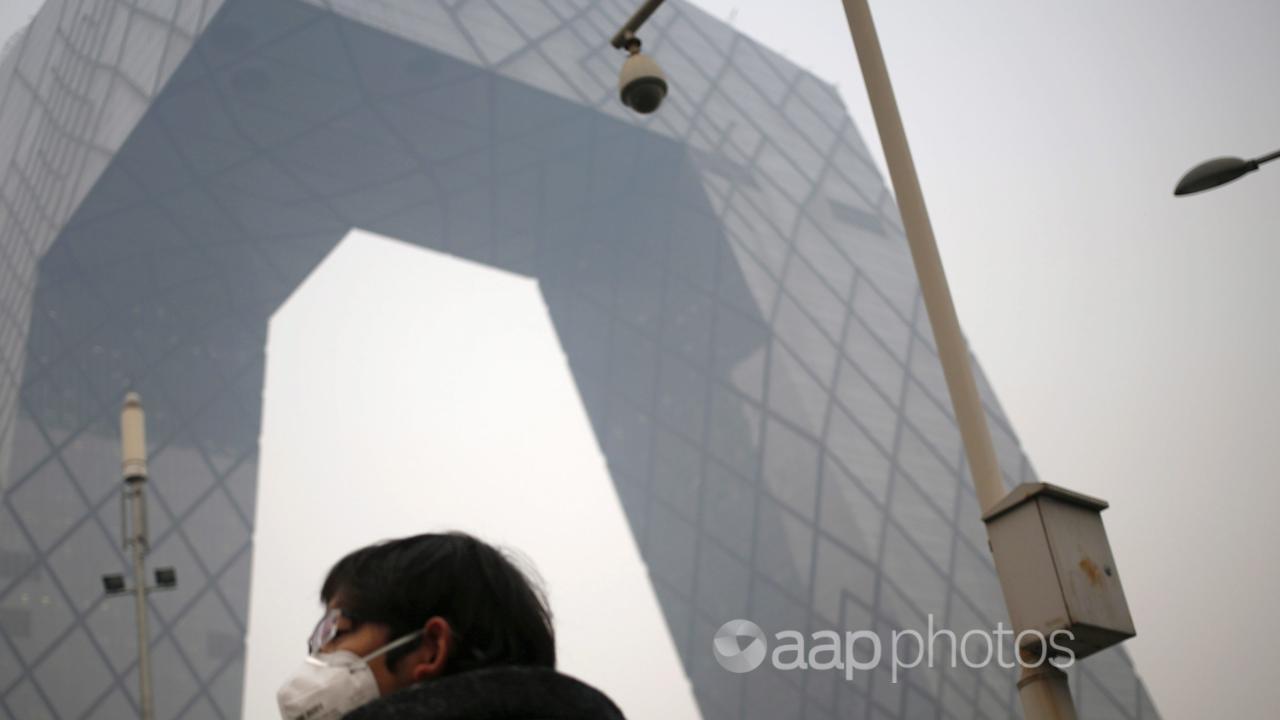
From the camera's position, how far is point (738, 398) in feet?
85.6

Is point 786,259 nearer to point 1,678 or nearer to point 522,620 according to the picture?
point 1,678

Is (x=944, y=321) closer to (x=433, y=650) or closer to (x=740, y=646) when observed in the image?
(x=433, y=650)

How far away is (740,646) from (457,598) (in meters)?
25.6

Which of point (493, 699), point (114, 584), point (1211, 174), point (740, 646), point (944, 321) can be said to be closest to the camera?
point (493, 699)

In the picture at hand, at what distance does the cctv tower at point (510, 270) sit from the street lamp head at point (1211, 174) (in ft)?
54.6

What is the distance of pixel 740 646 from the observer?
88.9 feet

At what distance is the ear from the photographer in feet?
7.00

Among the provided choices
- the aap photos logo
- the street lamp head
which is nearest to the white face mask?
the street lamp head

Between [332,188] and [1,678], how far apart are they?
10.3 m

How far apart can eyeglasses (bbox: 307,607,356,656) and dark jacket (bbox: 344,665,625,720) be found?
1.20 feet

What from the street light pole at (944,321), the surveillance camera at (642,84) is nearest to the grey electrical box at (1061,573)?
the street light pole at (944,321)

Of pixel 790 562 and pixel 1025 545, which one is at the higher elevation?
pixel 790 562

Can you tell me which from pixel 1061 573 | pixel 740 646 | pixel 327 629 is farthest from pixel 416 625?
pixel 740 646

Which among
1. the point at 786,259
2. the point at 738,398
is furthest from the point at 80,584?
the point at 786,259
